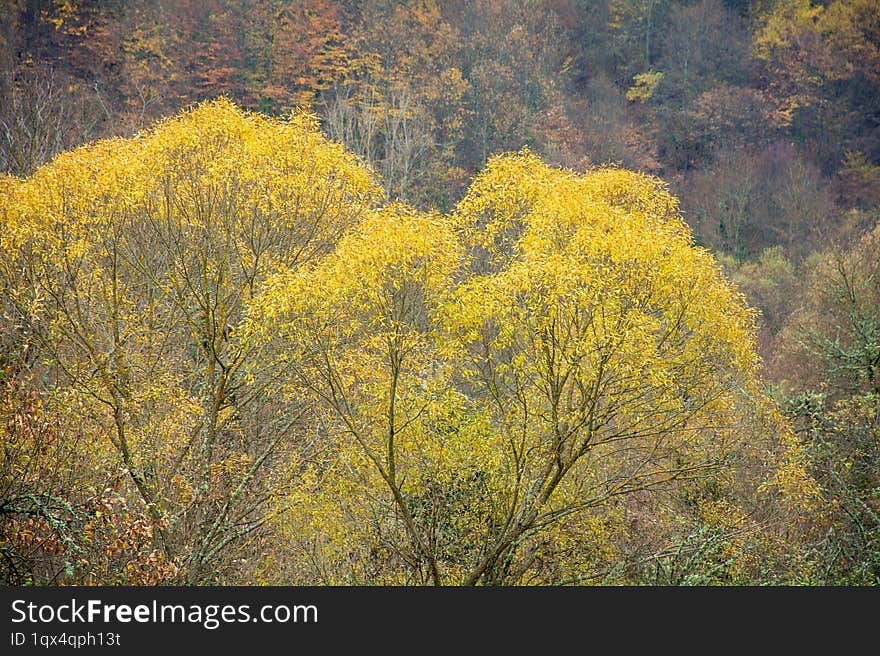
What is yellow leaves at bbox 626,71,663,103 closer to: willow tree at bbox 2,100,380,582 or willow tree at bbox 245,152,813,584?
willow tree at bbox 2,100,380,582

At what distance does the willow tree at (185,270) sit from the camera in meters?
17.8

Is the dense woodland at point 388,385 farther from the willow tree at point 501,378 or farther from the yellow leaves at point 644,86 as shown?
the yellow leaves at point 644,86

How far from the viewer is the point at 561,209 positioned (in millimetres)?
17031

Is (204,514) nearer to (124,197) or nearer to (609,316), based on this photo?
(124,197)

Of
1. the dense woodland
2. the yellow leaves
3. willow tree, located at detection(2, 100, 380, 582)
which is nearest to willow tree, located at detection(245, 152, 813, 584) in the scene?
the dense woodland

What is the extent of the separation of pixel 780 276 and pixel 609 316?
26.2 meters

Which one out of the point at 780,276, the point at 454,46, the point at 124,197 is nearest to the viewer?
the point at 124,197

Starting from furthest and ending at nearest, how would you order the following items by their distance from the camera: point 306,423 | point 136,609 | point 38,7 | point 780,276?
point 38,7
point 780,276
point 306,423
point 136,609

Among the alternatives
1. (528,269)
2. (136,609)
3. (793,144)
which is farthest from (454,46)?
(136,609)

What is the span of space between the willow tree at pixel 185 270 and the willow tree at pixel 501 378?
177cm

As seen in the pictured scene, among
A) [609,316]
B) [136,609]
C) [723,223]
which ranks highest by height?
[609,316]

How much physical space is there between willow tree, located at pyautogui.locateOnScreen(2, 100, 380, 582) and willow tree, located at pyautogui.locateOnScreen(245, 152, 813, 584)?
5.81 ft

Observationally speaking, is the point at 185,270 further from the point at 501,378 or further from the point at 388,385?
the point at 501,378

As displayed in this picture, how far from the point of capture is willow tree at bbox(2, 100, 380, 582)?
701 inches
